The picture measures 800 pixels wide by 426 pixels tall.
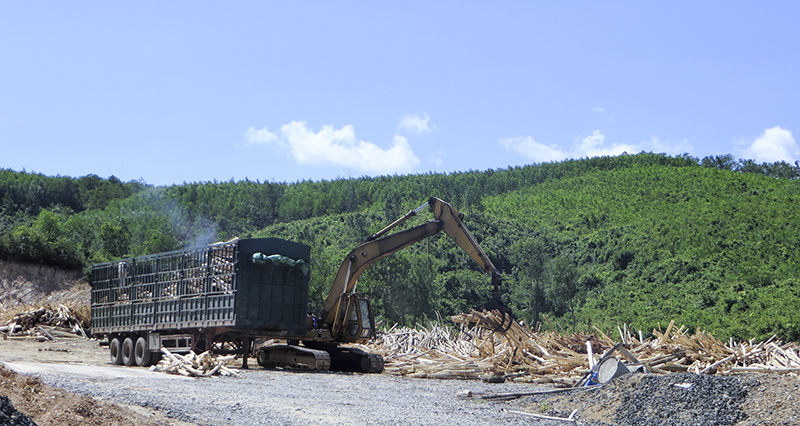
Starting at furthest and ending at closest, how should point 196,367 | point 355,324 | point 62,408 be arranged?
point 355,324
point 196,367
point 62,408

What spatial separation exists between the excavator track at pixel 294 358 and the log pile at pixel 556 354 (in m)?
2.11

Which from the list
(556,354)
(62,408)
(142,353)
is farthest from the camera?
(142,353)

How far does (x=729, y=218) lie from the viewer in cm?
8206

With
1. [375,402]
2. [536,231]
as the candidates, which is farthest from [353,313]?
[536,231]

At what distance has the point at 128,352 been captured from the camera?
2252 cm

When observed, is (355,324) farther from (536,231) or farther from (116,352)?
(536,231)

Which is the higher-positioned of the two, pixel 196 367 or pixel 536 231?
pixel 536 231

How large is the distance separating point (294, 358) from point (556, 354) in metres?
7.15

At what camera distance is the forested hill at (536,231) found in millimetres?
49281

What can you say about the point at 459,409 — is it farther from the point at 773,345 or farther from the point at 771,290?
the point at 771,290

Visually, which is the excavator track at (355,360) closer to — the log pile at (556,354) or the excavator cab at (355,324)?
the excavator cab at (355,324)

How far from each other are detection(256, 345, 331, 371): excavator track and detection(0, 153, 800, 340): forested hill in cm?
1229

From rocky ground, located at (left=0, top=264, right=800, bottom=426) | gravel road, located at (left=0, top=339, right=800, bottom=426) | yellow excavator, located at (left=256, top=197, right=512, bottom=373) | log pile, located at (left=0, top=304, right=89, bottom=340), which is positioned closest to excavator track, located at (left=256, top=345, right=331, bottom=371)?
yellow excavator, located at (left=256, top=197, right=512, bottom=373)

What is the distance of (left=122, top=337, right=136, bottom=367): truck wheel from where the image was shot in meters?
22.4
